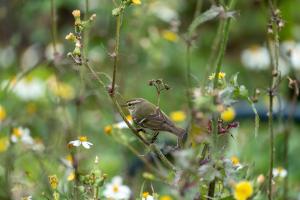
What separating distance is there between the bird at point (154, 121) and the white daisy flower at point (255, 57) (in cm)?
252

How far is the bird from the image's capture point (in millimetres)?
1356

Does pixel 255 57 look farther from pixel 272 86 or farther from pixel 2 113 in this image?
pixel 272 86

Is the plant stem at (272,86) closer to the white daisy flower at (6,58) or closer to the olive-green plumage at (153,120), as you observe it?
the olive-green plumage at (153,120)

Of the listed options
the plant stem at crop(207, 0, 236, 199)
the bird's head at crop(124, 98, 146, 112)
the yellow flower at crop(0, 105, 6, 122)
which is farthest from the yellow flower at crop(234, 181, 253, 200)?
the yellow flower at crop(0, 105, 6, 122)

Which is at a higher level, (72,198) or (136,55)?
(136,55)

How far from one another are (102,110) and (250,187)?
1798mm

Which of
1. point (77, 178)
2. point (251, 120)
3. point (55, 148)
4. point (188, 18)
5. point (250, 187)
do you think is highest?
point (188, 18)

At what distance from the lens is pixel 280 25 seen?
148 cm

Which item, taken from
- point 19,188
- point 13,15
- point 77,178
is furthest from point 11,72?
point 77,178

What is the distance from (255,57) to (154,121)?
2.67 meters

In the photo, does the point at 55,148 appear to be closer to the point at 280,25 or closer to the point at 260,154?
the point at 280,25

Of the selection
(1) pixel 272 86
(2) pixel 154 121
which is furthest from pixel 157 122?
(1) pixel 272 86

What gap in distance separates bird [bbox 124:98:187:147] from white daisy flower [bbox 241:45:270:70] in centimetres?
252

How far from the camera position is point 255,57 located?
398 centimetres
